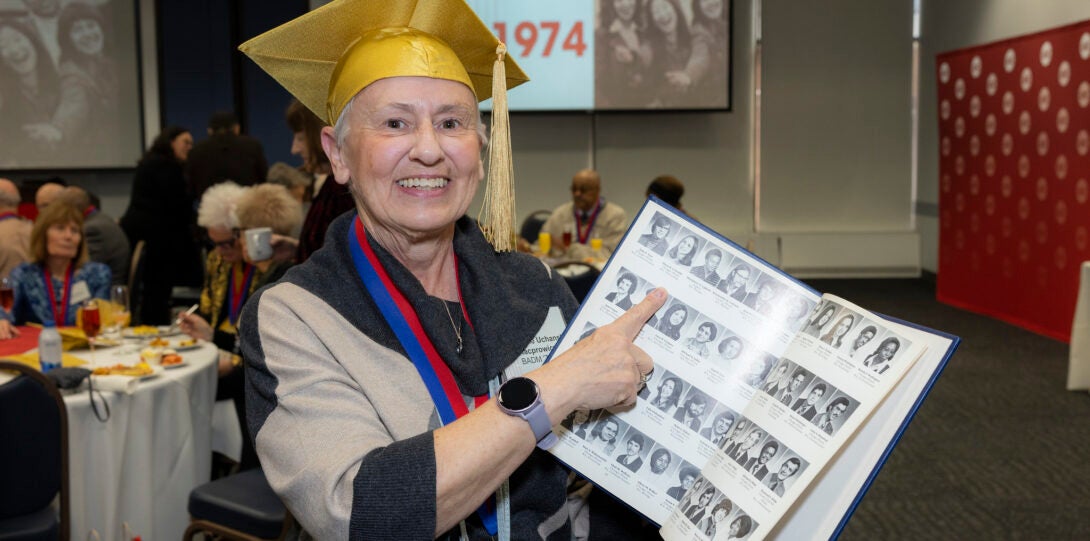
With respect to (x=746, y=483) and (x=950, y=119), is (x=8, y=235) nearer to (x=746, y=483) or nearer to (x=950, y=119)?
(x=746, y=483)

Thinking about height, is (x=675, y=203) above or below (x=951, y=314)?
above

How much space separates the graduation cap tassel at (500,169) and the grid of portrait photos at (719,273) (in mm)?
239

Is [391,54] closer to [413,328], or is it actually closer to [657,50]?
[413,328]

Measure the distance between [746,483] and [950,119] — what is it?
908 cm

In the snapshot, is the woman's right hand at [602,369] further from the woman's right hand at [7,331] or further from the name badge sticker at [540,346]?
the woman's right hand at [7,331]

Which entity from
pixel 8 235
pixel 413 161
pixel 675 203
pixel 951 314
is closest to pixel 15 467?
pixel 413 161

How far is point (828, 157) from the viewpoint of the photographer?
10.9 metres

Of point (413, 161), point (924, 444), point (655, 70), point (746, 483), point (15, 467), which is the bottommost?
point (924, 444)

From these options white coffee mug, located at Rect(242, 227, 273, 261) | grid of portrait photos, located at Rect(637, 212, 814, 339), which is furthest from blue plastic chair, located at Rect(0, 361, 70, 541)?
grid of portrait photos, located at Rect(637, 212, 814, 339)

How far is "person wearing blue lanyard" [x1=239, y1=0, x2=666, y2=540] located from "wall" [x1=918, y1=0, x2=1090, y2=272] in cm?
774

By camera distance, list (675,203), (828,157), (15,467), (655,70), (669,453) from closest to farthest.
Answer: (669,453) → (15,467) → (675,203) → (655,70) → (828,157)

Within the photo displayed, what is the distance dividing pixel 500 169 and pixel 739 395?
1.56ft

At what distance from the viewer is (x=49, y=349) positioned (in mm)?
3338

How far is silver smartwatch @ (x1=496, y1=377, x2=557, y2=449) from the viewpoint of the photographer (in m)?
1.14
